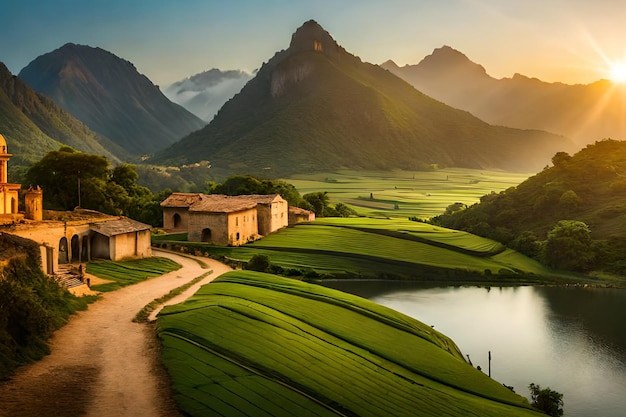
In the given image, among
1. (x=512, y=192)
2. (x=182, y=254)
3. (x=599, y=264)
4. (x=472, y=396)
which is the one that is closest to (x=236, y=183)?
(x=182, y=254)

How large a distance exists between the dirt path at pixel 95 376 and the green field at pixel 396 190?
8569 centimetres

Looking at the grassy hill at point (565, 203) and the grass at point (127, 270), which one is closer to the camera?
the grass at point (127, 270)

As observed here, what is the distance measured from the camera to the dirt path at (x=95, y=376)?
18.7 m

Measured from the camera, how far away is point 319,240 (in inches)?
2758

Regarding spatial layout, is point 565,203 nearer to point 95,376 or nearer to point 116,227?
point 116,227

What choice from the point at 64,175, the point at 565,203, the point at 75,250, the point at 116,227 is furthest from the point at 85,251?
the point at 565,203

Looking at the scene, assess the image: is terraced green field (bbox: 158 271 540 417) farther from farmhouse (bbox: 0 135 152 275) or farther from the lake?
farmhouse (bbox: 0 135 152 275)

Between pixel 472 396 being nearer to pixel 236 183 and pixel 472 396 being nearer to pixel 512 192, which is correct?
pixel 236 183

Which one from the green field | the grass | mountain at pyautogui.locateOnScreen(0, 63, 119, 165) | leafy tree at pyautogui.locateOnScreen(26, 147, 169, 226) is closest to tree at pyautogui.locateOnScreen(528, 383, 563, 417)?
the grass

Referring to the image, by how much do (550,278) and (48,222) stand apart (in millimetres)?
52845

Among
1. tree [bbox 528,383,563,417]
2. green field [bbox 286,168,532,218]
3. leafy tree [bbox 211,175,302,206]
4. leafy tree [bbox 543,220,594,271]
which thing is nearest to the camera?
tree [bbox 528,383,563,417]

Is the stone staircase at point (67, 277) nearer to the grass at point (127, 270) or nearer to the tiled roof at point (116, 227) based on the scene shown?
the grass at point (127, 270)

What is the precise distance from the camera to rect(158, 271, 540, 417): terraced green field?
21609 mm

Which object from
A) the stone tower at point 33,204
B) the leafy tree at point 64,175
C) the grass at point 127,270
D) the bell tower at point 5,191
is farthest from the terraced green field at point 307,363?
the leafy tree at point 64,175
